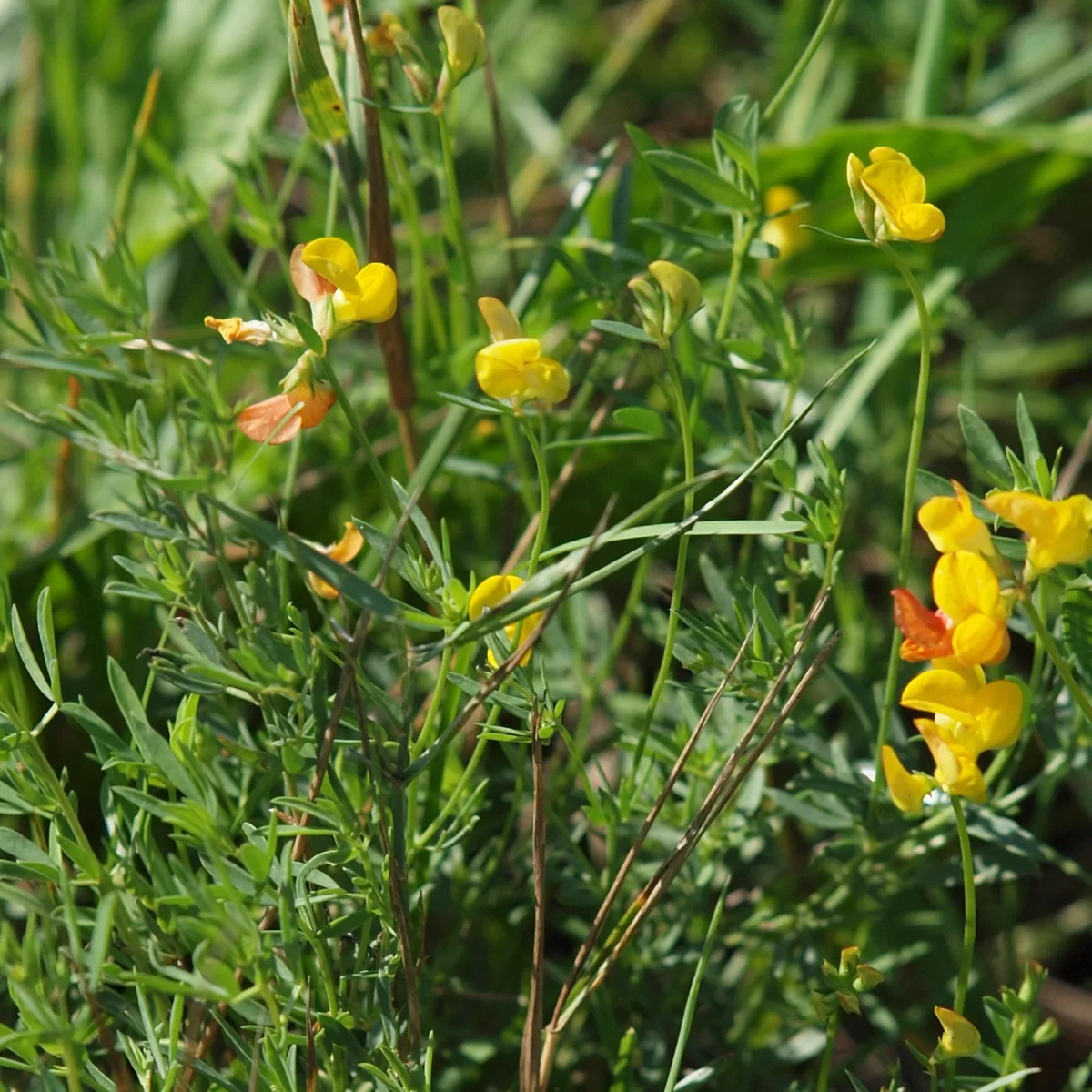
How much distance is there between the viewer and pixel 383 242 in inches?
38.9

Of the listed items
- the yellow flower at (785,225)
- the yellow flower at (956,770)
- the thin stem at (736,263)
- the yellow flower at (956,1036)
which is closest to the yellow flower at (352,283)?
the thin stem at (736,263)

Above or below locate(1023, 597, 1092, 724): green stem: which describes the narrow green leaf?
above

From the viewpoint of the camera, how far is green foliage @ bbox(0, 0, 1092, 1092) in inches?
28.6

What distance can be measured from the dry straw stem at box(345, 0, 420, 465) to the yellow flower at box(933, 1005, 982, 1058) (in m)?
0.60

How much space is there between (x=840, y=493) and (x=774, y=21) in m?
1.37

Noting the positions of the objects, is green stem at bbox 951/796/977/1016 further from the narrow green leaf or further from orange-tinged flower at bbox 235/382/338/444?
orange-tinged flower at bbox 235/382/338/444

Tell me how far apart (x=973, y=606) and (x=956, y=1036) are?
0.25 m

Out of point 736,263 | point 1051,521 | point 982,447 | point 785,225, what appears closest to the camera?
point 1051,521

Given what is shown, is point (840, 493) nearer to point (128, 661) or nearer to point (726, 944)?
point (726, 944)

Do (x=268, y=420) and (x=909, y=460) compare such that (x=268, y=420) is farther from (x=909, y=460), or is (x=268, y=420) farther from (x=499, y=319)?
(x=909, y=460)

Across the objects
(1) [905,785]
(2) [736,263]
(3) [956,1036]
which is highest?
(2) [736,263]

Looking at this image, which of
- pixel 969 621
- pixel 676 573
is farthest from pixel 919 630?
pixel 676 573

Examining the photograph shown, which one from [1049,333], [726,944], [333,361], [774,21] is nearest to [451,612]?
[726,944]

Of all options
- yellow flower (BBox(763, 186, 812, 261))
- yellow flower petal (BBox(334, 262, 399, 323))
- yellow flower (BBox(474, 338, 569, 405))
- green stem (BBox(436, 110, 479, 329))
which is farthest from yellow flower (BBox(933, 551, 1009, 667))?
yellow flower (BBox(763, 186, 812, 261))
